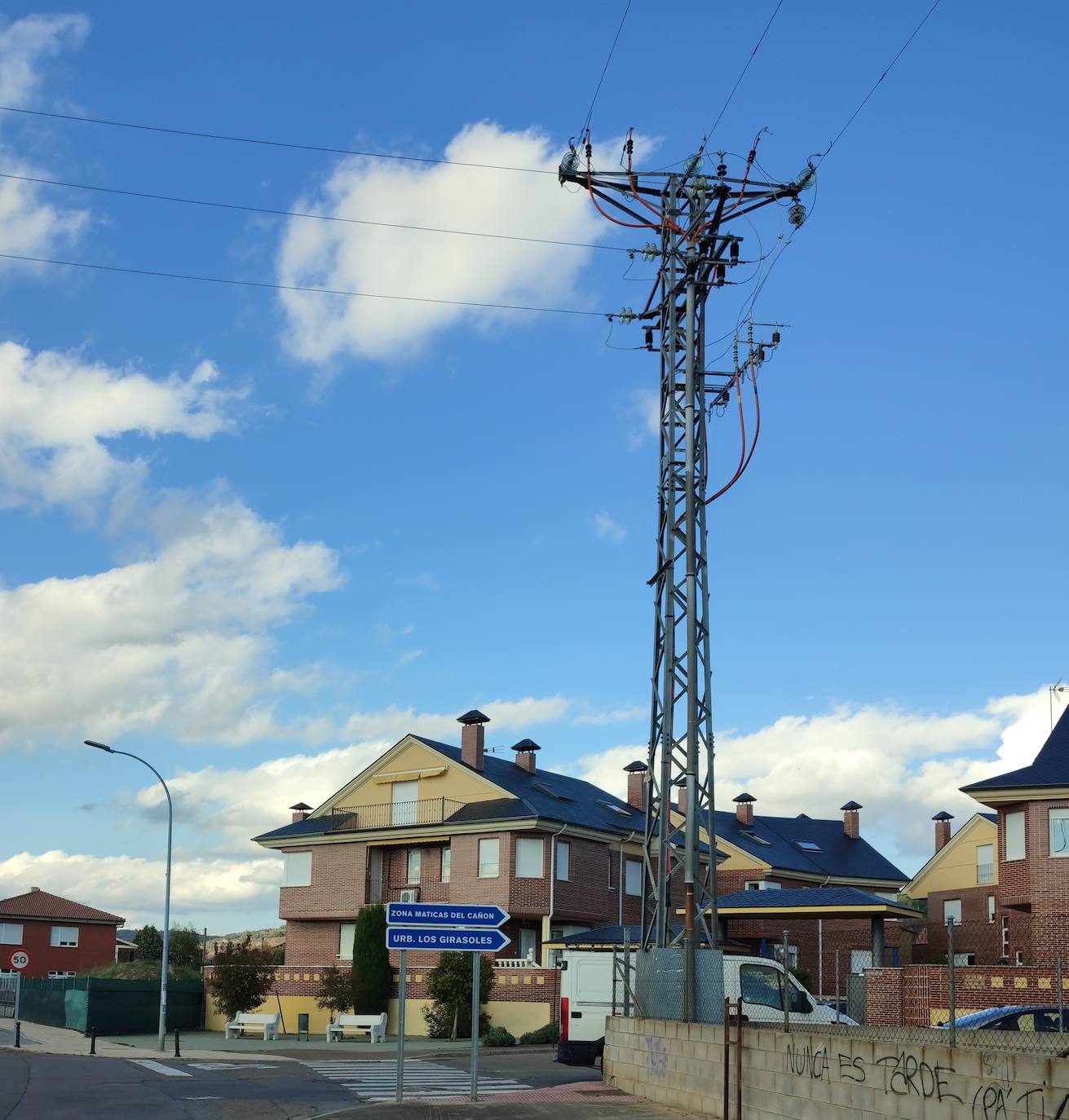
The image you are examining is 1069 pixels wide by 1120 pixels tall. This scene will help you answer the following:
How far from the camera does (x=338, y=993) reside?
4378cm

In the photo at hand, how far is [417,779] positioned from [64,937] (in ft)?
127

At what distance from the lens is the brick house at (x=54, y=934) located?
248ft

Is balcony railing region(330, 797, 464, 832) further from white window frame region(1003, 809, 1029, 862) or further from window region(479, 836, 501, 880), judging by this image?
white window frame region(1003, 809, 1029, 862)

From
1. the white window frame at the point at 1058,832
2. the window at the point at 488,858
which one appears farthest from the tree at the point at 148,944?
the white window frame at the point at 1058,832

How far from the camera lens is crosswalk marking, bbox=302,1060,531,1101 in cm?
2244

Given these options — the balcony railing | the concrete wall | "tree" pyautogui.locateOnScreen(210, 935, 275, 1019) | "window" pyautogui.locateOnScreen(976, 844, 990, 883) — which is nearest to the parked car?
the concrete wall

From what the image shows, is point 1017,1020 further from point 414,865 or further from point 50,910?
point 50,910

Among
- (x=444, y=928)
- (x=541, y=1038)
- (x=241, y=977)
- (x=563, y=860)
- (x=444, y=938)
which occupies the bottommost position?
(x=541, y=1038)

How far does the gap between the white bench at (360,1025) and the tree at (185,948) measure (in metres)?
38.5

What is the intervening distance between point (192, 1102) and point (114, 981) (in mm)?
28565

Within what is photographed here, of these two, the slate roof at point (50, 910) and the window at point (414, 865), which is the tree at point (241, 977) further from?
the slate roof at point (50, 910)

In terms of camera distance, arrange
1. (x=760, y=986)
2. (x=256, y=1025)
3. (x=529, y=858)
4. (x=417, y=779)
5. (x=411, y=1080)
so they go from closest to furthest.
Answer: (x=760, y=986), (x=411, y=1080), (x=256, y=1025), (x=529, y=858), (x=417, y=779)

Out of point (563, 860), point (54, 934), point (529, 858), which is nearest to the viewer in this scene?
point (529, 858)

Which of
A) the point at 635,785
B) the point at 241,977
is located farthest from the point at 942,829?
the point at 241,977
